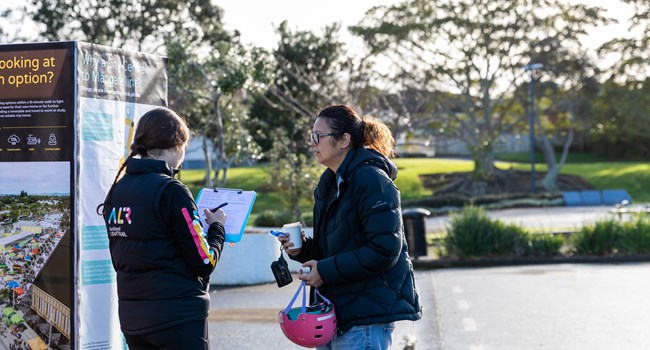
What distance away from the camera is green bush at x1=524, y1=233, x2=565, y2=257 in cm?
1692

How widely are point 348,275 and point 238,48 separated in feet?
39.1

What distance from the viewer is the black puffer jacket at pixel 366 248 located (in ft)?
12.9

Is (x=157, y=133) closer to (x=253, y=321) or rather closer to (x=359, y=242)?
(x=359, y=242)

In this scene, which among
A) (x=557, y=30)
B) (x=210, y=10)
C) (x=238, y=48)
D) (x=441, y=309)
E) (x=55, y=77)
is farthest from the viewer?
(x=557, y=30)

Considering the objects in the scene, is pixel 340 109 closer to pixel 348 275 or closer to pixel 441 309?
pixel 348 275

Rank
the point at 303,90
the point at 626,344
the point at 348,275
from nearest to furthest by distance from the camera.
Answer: the point at 348,275 < the point at 626,344 < the point at 303,90

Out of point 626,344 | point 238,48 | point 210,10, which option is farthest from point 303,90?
point 626,344

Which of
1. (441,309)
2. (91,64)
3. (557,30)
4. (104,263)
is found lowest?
(441,309)

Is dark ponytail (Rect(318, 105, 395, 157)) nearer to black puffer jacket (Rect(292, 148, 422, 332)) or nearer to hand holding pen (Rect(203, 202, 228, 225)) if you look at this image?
black puffer jacket (Rect(292, 148, 422, 332))

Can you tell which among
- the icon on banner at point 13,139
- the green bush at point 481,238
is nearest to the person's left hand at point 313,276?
the icon on banner at point 13,139

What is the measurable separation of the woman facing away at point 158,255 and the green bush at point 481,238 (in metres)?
13.1

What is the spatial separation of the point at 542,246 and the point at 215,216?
13.5 metres

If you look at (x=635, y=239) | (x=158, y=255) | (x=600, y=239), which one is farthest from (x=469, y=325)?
(x=635, y=239)

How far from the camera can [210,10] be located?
41531 millimetres
